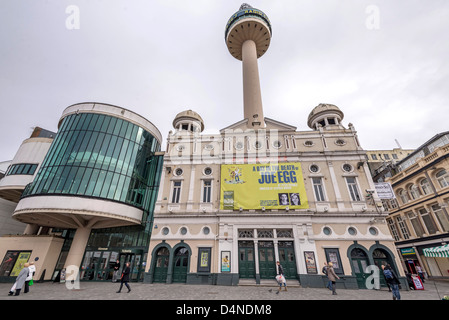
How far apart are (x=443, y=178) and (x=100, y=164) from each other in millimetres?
38133

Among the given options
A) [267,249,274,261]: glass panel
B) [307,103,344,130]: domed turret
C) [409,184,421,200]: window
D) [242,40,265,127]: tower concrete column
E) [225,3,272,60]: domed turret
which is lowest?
[267,249,274,261]: glass panel

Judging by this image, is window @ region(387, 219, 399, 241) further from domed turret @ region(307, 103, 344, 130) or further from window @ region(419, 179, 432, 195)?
domed turret @ region(307, 103, 344, 130)

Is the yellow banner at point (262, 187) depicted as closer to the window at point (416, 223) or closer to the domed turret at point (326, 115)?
the domed turret at point (326, 115)

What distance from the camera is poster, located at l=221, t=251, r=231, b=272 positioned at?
17.4 metres

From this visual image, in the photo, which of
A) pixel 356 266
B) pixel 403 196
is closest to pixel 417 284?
pixel 356 266

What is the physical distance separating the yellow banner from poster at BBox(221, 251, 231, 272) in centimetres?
398

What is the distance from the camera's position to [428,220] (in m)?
23.7

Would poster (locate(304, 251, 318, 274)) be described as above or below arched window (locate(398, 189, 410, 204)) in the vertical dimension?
below

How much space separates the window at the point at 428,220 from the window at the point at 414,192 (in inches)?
67.6

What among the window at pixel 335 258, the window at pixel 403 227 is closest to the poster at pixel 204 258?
the window at pixel 335 258

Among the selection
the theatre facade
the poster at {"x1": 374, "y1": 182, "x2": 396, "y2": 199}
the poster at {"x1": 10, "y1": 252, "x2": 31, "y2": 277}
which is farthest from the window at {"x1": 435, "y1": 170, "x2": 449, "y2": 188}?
the poster at {"x1": 10, "y1": 252, "x2": 31, "y2": 277}

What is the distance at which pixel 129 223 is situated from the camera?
75.0 feet
